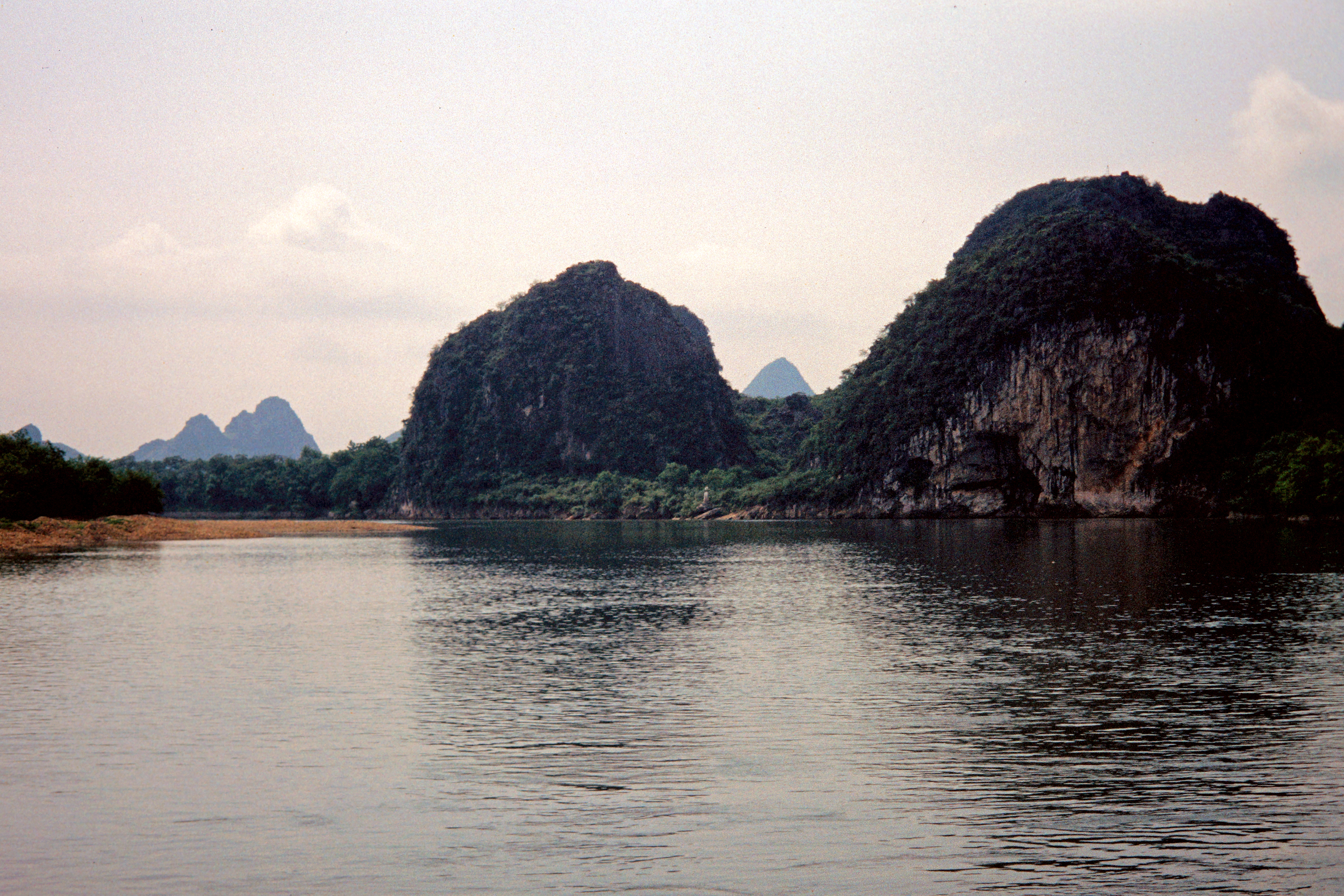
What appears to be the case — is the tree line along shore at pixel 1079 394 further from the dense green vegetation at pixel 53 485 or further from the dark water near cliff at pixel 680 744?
the dark water near cliff at pixel 680 744

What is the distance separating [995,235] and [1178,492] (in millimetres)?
64597

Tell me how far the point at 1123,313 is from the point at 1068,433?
14.1m

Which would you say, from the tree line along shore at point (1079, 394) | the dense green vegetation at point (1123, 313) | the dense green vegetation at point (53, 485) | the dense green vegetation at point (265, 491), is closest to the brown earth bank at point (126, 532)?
the dense green vegetation at point (53, 485)

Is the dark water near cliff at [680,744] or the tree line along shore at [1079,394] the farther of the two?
the tree line along shore at [1079,394]

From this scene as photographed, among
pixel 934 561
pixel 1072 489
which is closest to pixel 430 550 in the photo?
pixel 934 561

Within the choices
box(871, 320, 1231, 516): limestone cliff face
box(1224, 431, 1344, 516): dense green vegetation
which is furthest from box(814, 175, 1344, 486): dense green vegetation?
box(1224, 431, 1344, 516): dense green vegetation

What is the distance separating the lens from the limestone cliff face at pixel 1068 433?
115m

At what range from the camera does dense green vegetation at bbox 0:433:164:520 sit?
73.1 metres

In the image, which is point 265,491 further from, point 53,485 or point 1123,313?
point 1123,313

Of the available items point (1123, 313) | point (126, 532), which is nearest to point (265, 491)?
point (126, 532)

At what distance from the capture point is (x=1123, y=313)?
394ft

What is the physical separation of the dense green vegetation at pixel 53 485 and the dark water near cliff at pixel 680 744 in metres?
47.0

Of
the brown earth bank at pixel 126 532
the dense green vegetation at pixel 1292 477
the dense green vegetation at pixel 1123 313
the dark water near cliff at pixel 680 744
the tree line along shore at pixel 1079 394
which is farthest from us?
the dense green vegetation at pixel 1123 313

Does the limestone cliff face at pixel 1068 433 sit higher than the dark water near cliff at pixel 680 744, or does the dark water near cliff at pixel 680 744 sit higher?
the limestone cliff face at pixel 1068 433
